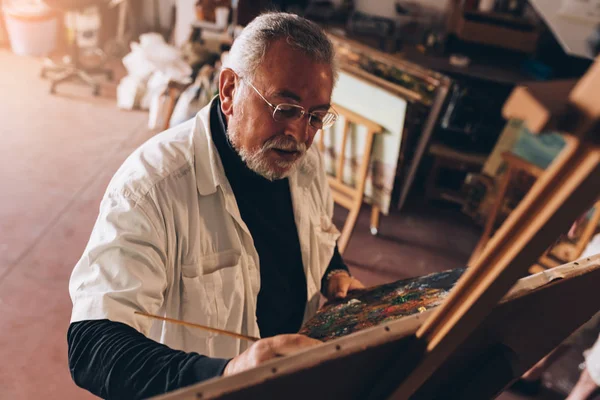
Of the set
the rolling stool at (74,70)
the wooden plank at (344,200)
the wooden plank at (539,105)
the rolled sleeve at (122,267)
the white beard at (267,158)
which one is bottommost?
the rolling stool at (74,70)

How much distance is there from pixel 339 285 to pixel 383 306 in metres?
0.48

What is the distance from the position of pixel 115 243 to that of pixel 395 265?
1.97 m

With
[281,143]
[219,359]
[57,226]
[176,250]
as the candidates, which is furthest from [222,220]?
[57,226]

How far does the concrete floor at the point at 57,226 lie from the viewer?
6.38 feet

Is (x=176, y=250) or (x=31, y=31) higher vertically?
(x=176, y=250)

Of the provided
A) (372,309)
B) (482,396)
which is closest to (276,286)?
(372,309)

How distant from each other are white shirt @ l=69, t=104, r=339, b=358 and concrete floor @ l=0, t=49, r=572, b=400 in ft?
3.30

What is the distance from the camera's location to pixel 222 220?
3.87ft

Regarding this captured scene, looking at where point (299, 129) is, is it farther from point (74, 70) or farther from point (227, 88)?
point (74, 70)

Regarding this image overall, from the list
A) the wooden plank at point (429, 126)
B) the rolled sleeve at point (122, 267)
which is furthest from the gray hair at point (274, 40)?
the wooden plank at point (429, 126)

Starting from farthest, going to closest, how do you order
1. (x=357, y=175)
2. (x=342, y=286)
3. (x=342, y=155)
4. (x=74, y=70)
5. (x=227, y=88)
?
1. (x=74, y=70)
2. (x=357, y=175)
3. (x=342, y=155)
4. (x=342, y=286)
5. (x=227, y=88)

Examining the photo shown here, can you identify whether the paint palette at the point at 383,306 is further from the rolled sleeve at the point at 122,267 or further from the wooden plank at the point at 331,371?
the rolled sleeve at the point at 122,267

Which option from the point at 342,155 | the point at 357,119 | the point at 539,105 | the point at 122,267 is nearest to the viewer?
the point at 539,105

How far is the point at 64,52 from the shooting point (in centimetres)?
459
